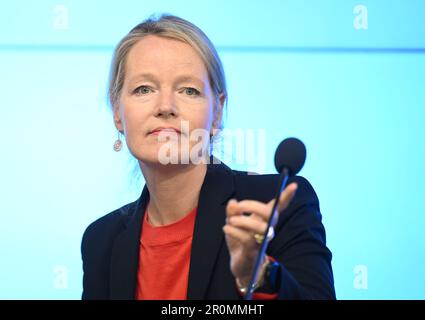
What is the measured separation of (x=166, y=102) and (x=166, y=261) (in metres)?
0.34

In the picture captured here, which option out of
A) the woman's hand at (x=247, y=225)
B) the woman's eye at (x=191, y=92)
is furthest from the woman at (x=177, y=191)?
the woman's hand at (x=247, y=225)

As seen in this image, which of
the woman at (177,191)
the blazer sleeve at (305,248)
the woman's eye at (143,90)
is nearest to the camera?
the blazer sleeve at (305,248)

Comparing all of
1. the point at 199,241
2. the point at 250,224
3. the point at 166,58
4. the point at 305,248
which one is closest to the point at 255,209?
the point at 250,224

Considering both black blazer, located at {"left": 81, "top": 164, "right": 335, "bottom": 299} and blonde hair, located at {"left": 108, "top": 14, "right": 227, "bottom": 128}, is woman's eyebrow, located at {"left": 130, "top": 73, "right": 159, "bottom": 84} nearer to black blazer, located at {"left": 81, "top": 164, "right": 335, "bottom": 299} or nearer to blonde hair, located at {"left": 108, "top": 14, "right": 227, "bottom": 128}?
blonde hair, located at {"left": 108, "top": 14, "right": 227, "bottom": 128}

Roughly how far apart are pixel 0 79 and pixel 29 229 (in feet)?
1.60

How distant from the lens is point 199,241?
137 centimetres

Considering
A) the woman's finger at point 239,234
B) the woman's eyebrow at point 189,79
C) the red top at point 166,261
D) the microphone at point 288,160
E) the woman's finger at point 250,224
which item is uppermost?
the woman's eyebrow at point 189,79

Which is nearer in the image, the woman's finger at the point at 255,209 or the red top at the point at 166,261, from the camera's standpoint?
the woman's finger at the point at 255,209

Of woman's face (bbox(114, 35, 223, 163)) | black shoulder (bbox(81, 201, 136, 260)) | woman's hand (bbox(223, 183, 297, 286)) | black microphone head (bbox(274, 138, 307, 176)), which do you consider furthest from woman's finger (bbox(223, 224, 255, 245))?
black shoulder (bbox(81, 201, 136, 260))

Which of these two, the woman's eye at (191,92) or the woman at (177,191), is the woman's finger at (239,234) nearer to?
the woman at (177,191)

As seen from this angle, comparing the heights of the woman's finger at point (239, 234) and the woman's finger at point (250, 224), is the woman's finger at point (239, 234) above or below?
below

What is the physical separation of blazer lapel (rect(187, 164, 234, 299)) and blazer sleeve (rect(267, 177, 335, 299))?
4.8 inches

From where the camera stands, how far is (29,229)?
204cm

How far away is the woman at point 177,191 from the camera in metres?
1.32
